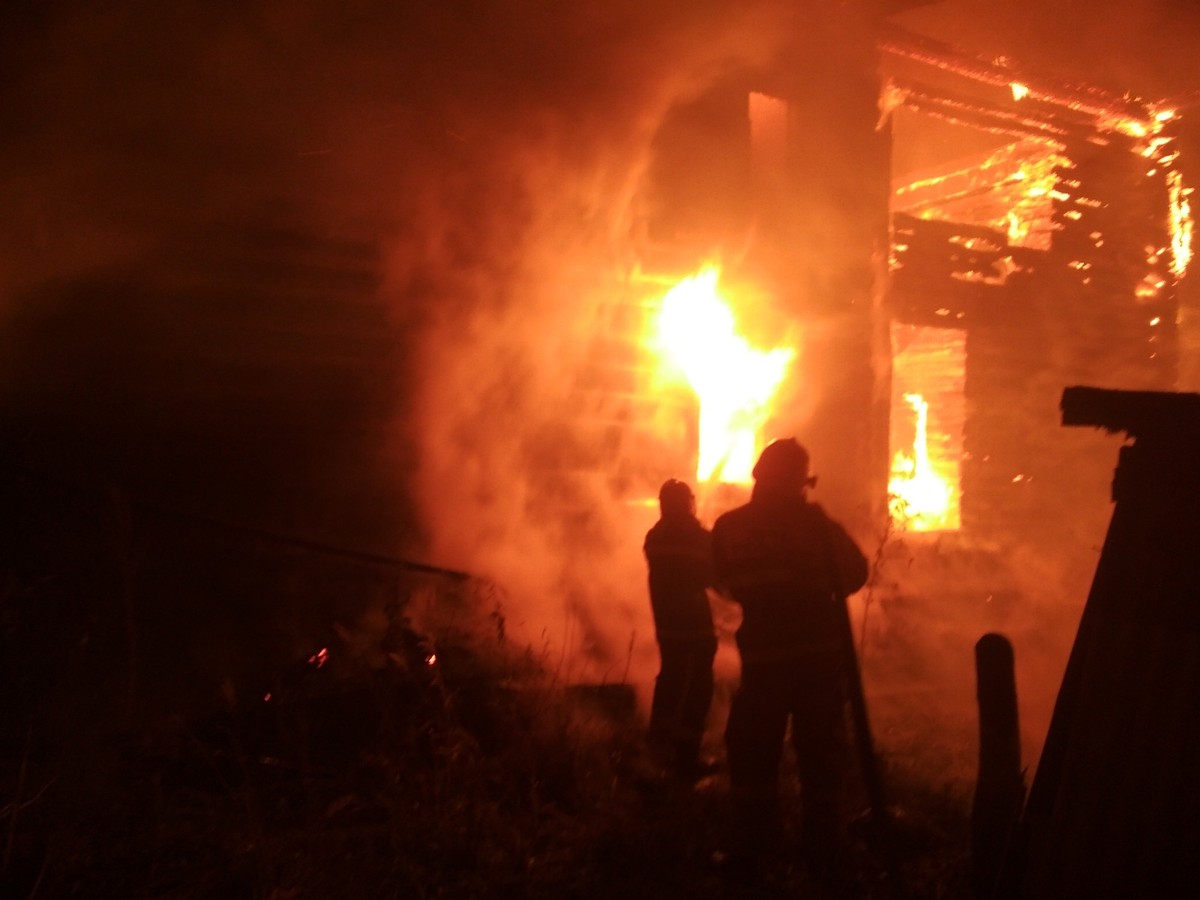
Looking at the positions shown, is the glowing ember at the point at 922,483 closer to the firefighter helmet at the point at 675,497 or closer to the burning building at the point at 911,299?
the burning building at the point at 911,299

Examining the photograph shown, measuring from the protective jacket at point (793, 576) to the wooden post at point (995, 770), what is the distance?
672 millimetres

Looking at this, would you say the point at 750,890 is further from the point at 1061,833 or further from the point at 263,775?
the point at 263,775

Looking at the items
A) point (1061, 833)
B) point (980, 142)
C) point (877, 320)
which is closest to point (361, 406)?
point (1061, 833)

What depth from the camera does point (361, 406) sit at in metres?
6.71

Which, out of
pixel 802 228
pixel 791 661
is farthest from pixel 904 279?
pixel 791 661

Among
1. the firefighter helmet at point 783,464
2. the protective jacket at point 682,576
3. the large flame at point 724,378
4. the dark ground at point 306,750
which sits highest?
the large flame at point 724,378

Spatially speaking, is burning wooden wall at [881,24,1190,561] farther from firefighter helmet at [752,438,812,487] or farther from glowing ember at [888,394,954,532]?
firefighter helmet at [752,438,812,487]

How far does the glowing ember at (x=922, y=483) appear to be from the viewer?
13289 millimetres

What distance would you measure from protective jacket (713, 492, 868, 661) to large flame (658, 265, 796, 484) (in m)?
4.20

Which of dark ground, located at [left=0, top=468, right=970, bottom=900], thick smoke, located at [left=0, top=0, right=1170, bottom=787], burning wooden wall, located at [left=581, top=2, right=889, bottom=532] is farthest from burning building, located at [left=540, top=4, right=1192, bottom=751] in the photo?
Answer: dark ground, located at [left=0, top=468, right=970, bottom=900]

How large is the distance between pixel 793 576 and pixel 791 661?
0.40 m

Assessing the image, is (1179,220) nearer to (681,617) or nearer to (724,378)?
(724,378)

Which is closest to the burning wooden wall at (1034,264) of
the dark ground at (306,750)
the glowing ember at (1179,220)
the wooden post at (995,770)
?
the glowing ember at (1179,220)

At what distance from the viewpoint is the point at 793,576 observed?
15.2ft
